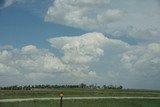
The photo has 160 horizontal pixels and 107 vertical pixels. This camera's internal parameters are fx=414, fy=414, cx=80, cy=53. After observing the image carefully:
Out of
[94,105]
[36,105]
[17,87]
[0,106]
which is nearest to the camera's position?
[0,106]

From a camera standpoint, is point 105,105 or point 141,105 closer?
point 105,105

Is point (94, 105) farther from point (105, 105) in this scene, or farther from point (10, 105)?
point (10, 105)

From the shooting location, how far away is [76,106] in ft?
135

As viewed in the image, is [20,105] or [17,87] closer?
[20,105]

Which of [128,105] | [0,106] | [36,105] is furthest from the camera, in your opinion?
[128,105]

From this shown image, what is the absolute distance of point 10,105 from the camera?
125 feet

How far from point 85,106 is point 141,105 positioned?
10.4 meters

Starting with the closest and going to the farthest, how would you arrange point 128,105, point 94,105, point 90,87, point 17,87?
point 94,105 < point 128,105 < point 17,87 < point 90,87

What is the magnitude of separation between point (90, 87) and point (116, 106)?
9561 cm

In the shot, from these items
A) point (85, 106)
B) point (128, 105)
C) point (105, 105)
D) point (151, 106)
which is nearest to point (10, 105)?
point (85, 106)

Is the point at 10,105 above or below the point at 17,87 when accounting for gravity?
below

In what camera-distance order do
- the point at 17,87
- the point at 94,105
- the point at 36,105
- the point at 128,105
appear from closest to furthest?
the point at 36,105
the point at 94,105
the point at 128,105
the point at 17,87

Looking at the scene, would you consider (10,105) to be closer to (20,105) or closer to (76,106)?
(20,105)

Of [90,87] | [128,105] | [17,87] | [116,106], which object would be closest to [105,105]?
[116,106]
